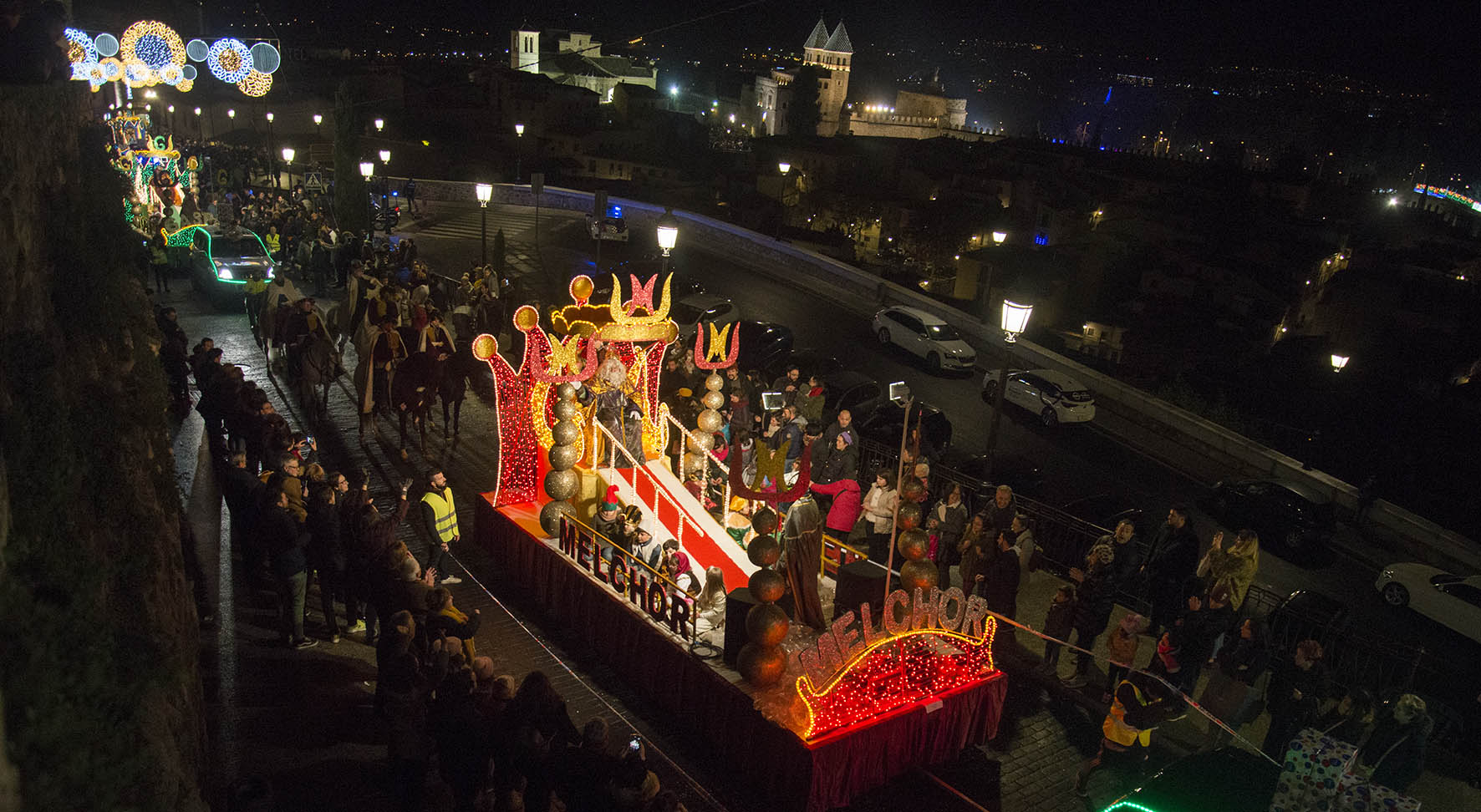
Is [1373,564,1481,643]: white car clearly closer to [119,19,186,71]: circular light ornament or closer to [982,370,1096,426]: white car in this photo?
[982,370,1096,426]: white car

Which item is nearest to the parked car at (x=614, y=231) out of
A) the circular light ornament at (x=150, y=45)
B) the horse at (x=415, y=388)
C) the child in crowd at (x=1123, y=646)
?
the circular light ornament at (x=150, y=45)

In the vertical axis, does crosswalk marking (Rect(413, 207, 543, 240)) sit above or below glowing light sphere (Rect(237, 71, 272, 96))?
below

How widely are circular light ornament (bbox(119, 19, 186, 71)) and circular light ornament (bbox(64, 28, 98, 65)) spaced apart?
938 millimetres

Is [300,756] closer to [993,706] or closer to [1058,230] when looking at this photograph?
[993,706]

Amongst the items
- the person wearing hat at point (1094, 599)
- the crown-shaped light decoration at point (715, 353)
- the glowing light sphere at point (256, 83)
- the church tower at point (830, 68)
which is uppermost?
the church tower at point (830, 68)

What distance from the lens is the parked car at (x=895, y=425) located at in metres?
17.0

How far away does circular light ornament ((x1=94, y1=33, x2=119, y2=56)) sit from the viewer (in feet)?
62.8

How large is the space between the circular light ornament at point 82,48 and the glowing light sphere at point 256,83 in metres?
3.36

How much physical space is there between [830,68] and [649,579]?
11299 cm

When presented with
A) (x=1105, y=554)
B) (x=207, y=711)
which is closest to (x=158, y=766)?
(x=207, y=711)

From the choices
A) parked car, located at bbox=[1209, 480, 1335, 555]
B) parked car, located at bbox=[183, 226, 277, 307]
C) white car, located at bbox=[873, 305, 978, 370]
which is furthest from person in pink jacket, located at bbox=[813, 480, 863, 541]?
parked car, located at bbox=[183, 226, 277, 307]

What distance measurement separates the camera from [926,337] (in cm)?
2319

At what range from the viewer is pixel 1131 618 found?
864cm

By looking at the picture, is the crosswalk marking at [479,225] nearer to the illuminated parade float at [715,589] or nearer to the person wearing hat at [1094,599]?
the illuminated parade float at [715,589]
